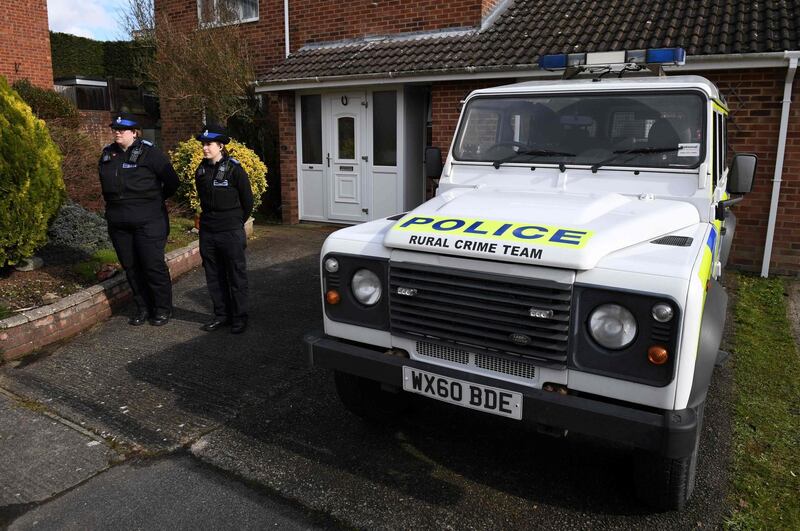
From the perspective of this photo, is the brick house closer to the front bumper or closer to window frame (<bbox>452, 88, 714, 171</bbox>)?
window frame (<bbox>452, 88, 714, 171</bbox>)

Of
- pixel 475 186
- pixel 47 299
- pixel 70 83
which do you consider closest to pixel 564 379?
pixel 475 186

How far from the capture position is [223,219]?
5254 mm

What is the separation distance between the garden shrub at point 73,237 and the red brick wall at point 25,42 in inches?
369

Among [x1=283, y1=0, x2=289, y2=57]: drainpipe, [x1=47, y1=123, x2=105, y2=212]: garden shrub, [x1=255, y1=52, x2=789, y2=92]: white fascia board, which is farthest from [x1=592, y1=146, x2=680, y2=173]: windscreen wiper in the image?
[x1=283, y1=0, x2=289, y2=57]: drainpipe

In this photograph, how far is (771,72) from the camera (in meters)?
7.29

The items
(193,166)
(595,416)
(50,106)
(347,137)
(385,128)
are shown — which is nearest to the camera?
(595,416)

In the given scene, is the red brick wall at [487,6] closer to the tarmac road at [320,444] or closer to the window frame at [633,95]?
the window frame at [633,95]

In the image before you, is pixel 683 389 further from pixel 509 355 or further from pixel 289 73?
pixel 289 73

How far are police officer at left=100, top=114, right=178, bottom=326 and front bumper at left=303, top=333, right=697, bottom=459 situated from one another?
326 cm

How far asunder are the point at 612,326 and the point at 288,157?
905 centimetres

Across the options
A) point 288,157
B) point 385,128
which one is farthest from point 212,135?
point 288,157

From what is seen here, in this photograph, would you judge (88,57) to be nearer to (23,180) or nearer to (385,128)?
(385,128)

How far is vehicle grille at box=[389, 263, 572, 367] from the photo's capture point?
266 centimetres

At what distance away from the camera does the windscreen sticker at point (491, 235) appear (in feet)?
8.94
